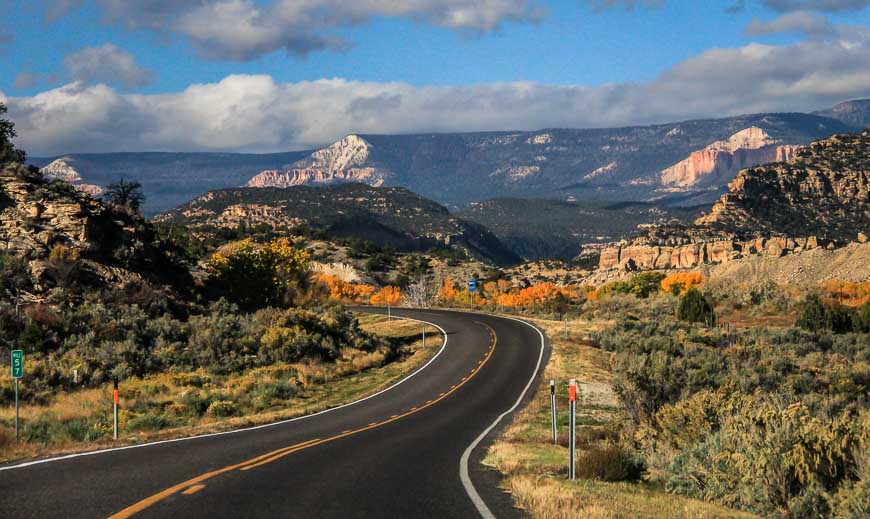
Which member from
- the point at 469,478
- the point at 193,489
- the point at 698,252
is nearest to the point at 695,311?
the point at 469,478

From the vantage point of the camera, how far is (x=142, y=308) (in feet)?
112

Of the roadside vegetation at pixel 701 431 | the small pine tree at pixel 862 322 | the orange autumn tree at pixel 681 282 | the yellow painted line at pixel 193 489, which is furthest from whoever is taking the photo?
the orange autumn tree at pixel 681 282

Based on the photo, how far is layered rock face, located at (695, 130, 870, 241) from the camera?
125 m

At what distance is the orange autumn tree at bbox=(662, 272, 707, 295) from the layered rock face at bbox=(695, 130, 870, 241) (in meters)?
50.6

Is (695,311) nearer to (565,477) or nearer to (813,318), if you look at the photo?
(813,318)

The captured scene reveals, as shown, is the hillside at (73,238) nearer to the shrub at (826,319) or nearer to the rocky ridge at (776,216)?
the shrub at (826,319)

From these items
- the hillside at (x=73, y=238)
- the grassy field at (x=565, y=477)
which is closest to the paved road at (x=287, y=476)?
the grassy field at (x=565, y=477)

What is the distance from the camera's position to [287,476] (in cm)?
1132

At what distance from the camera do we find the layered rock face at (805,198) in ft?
410

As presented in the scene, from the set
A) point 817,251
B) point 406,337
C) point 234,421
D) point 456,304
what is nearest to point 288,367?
point 234,421

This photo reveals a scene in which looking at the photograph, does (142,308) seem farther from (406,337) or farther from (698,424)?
(698,424)

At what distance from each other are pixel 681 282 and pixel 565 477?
214ft

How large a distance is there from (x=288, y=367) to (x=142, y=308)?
25.1 ft

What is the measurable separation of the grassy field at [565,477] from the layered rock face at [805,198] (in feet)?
351
